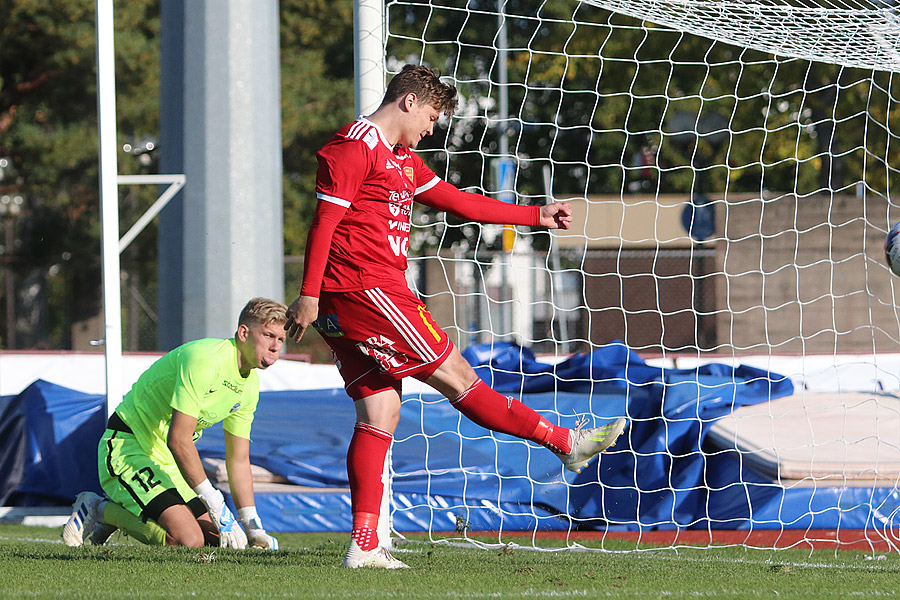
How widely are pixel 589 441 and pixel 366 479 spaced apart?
878 mm

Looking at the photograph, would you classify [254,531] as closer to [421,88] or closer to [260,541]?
[260,541]

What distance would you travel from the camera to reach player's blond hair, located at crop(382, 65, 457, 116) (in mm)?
3953

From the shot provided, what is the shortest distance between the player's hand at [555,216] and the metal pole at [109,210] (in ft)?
9.59

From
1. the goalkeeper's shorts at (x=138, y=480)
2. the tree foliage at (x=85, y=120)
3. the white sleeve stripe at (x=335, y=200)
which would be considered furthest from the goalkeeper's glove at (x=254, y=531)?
the tree foliage at (x=85, y=120)

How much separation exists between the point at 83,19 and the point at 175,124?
45.7 ft

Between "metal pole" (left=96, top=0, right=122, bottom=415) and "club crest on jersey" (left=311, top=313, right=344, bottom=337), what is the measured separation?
2.57 meters

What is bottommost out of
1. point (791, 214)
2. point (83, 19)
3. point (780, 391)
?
point (780, 391)

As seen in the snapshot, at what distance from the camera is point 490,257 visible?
1681 centimetres

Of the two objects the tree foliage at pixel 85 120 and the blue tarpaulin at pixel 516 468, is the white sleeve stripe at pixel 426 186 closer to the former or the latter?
the blue tarpaulin at pixel 516 468

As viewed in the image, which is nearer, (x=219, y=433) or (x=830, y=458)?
(x=830, y=458)

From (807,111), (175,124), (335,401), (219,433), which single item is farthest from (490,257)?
(219,433)

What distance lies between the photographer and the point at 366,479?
12.9 ft

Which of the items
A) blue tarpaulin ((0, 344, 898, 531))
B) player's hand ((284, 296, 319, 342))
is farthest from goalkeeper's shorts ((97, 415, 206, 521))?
player's hand ((284, 296, 319, 342))

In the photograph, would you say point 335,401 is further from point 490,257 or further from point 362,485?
point 490,257
